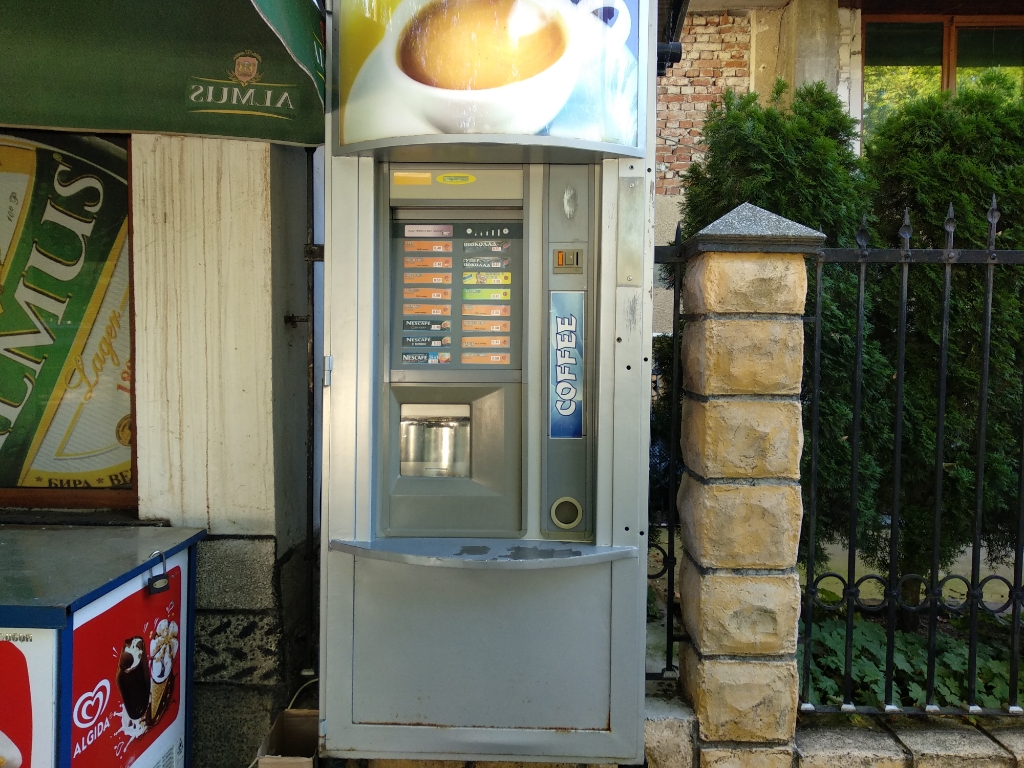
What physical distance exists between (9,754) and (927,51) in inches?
290

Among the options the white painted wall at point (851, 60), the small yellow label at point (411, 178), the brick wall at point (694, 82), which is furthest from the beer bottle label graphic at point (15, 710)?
the white painted wall at point (851, 60)

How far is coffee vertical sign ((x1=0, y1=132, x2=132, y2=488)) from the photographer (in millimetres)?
2912

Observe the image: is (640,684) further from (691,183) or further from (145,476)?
(691,183)

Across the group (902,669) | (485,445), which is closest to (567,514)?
(485,445)

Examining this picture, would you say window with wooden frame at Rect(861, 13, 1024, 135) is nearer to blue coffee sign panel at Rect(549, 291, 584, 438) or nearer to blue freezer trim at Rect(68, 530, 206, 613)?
blue coffee sign panel at Rect(549, 291, 584, 438)

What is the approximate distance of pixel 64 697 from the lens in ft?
6.33

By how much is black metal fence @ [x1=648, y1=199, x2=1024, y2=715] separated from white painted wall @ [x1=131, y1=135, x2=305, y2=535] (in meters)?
1.51

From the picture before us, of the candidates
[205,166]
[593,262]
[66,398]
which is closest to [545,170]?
[593,262]

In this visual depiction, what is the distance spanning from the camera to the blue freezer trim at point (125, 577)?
76.9 inches

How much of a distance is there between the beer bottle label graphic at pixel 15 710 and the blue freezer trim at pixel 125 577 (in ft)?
0.61

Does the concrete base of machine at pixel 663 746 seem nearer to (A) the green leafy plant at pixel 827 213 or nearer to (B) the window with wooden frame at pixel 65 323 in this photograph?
(A) the green leafy plant at pixel 827 213

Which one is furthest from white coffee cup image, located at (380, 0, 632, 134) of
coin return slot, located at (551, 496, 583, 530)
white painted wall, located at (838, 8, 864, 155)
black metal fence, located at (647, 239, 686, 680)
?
white painted wall, located at (838, 8, 864, 155)

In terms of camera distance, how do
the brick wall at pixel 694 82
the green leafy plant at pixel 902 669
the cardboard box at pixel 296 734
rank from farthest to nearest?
1. the brick wall at pixel 694 82
2. the green leafy plant at pixel 902 669
3. the cardboard box at pixel 296 734

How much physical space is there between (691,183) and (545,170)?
1.55 metres
